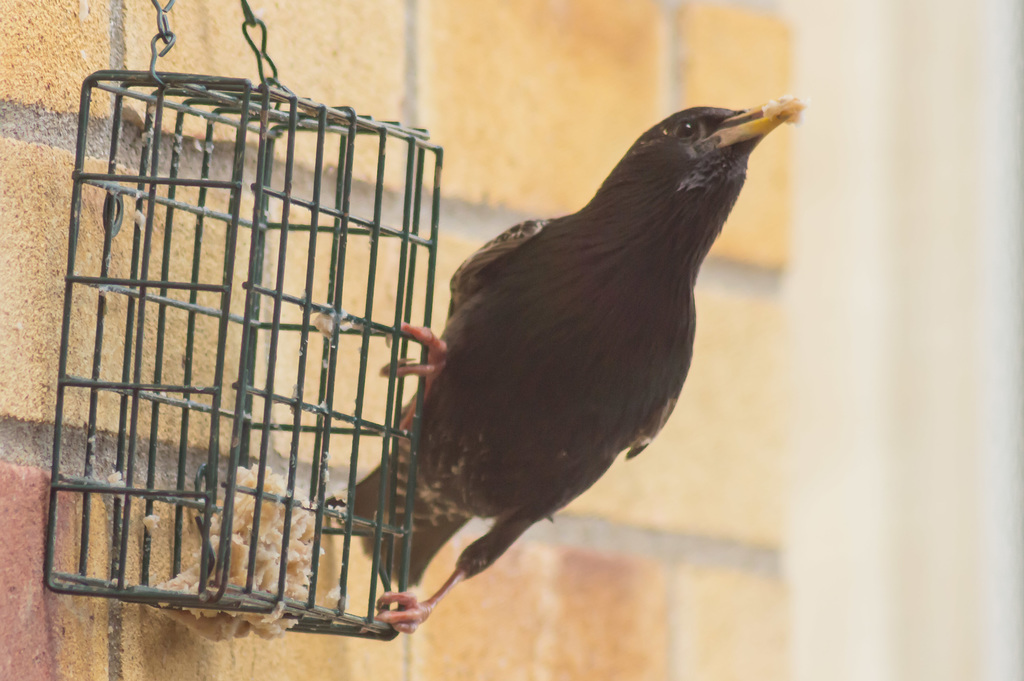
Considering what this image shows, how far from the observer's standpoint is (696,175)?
7.76 ft

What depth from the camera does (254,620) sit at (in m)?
1.97

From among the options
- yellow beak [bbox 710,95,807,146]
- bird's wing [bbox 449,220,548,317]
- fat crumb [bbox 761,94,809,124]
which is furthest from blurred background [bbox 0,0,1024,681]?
fat crumb [bbox 761,94,809,124]

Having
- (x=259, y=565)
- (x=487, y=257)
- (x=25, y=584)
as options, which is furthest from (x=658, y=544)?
(x=25, y=584)

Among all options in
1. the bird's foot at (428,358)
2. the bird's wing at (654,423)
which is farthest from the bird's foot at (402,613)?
the bird's wing at (654,423)

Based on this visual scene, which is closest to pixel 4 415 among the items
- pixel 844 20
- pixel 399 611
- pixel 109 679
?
pixel 109 679

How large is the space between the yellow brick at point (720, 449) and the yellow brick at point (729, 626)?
9cm

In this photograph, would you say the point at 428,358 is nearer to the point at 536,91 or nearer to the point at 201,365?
the point at 201,365

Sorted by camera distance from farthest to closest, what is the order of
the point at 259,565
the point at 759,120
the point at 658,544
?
the point at 658,544, the point at 759,120, the point at 259,565

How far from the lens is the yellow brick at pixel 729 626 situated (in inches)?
120

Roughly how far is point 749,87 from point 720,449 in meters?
0.74

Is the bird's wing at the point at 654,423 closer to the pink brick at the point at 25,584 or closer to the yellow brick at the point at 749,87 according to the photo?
the yellow brick at the point at 749,87

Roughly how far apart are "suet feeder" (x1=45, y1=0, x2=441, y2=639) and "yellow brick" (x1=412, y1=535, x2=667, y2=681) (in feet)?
1.10

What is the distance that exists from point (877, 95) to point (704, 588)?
4.50 feet

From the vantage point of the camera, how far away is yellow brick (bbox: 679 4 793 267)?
3.14m
